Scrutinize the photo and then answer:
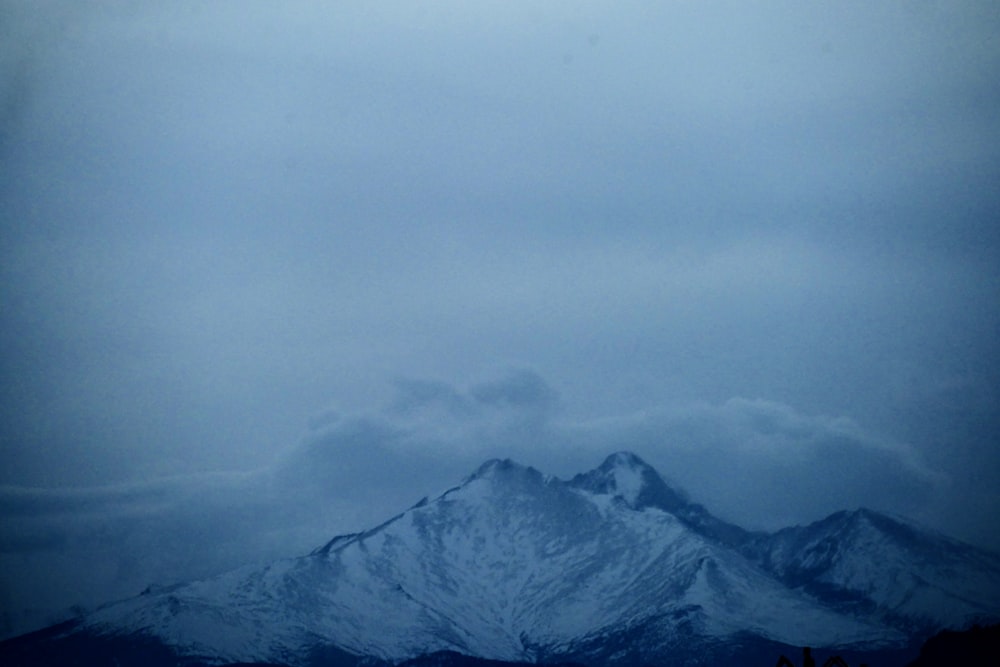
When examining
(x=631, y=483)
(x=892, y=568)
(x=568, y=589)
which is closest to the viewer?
(x=892, y=568)

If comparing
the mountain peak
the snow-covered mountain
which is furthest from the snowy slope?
the mountain peak

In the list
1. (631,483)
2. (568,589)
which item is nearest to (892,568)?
(631,483)

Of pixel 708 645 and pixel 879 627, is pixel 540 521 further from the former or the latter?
pixel 879 627

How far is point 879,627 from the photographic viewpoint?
80.8 feet

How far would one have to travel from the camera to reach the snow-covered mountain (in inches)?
958

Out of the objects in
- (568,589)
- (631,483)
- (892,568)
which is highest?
(631,483)

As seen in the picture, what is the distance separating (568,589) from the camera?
1102 inches

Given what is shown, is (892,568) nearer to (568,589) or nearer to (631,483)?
(631,483)

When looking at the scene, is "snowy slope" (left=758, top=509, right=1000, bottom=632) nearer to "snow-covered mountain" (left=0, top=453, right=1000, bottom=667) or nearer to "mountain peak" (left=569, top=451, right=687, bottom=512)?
"snow-covered mountain" (left=0, top=453, right=1000, bottom=667)

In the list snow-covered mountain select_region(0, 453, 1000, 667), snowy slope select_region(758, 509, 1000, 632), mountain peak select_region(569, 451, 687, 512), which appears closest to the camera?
snowy slope select_region(758, 509, 1000, 632)

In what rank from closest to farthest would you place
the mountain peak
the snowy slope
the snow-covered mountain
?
the snowy slope → the snow-covered mountain → the mountain peak

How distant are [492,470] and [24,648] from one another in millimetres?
10964

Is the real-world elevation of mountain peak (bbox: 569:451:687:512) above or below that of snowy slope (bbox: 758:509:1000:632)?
above

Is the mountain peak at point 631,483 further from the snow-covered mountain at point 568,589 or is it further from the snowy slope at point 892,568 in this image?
the snowy slope at point 892,568
